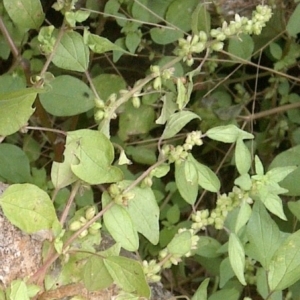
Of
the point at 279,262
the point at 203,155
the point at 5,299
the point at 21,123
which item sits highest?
the point at 21,123

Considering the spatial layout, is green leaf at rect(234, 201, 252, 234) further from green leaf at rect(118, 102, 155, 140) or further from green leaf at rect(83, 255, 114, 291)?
green leaf at rect(118, 102, 155, 140)

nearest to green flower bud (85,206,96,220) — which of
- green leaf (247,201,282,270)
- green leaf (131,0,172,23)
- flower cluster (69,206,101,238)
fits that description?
flower cluster (69,206,101,238)

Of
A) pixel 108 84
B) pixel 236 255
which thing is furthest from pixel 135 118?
pixel 236 255

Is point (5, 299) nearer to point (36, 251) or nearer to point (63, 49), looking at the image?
point (36, 251)

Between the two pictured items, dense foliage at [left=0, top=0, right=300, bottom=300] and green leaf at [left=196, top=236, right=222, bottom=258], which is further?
green leaf at [left=196, top=236, right=222, bottom=258]

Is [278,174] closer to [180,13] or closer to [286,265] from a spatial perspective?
[286,265]

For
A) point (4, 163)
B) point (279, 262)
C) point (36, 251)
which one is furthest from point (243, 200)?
point (4, 163)
